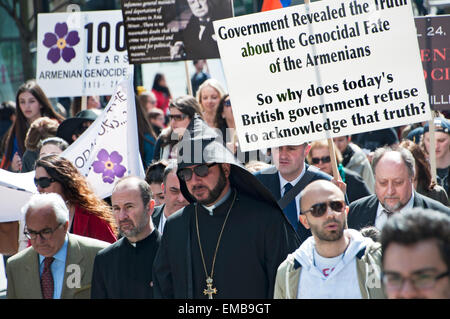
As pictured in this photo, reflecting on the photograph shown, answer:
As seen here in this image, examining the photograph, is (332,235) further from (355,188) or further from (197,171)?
(355,188)

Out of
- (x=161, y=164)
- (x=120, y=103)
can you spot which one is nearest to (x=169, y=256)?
(x=161, y=164)

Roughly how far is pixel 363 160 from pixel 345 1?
3.02m

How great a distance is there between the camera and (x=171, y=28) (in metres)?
8.48

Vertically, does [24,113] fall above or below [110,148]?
above

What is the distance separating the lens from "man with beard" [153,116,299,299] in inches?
198

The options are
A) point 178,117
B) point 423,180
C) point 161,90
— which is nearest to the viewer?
point 423,180

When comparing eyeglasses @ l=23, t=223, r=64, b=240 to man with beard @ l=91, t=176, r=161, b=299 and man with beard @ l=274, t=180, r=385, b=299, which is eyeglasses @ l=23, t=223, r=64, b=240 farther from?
man with beard @ l=274, t=180, r=385, b=299

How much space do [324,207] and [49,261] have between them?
1797mm

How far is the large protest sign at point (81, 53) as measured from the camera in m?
9.82

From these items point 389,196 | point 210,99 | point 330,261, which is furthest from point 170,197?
point 210,99

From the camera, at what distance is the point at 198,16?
27.3 ft

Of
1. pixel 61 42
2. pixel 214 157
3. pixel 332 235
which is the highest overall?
pixel 61 42
